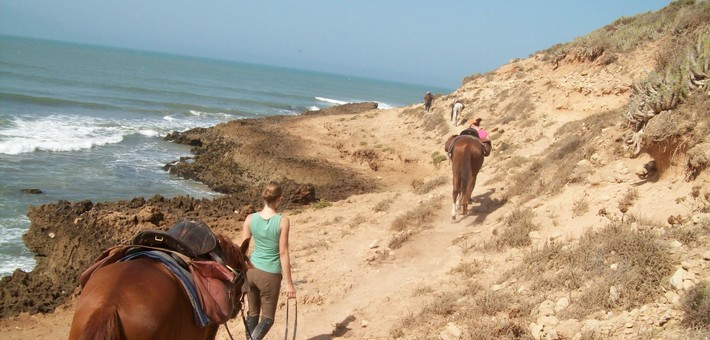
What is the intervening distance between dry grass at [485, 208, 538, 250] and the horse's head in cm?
431

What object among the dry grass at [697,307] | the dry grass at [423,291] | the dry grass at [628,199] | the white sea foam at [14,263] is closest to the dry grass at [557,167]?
the dry grass at [628,199]

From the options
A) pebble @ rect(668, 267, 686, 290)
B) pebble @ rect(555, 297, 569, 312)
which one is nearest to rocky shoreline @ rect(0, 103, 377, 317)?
pebble @ rect(555, 297, 569, 312)

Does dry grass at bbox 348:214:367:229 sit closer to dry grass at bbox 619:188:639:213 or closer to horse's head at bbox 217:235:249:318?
dry grass at bbox 619:188:639:213

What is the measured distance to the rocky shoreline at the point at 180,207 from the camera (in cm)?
939

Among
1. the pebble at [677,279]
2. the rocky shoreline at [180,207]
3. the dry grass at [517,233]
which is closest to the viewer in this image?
the pebble at [677,279]

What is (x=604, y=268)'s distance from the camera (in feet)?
17.2

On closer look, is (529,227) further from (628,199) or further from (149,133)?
(149,133)

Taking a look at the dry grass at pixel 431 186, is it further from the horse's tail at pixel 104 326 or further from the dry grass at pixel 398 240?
the horse's tail at pixel 104 326

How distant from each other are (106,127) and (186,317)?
30.0 m

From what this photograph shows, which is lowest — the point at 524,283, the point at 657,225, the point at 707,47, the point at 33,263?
the point at 33,263

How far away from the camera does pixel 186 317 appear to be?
351 centimetres

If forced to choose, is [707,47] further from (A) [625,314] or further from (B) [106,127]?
(B) [106,127]

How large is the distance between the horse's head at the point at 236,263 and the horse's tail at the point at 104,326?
126 centimetres

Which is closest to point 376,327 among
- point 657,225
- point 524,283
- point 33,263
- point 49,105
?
point 524,283
